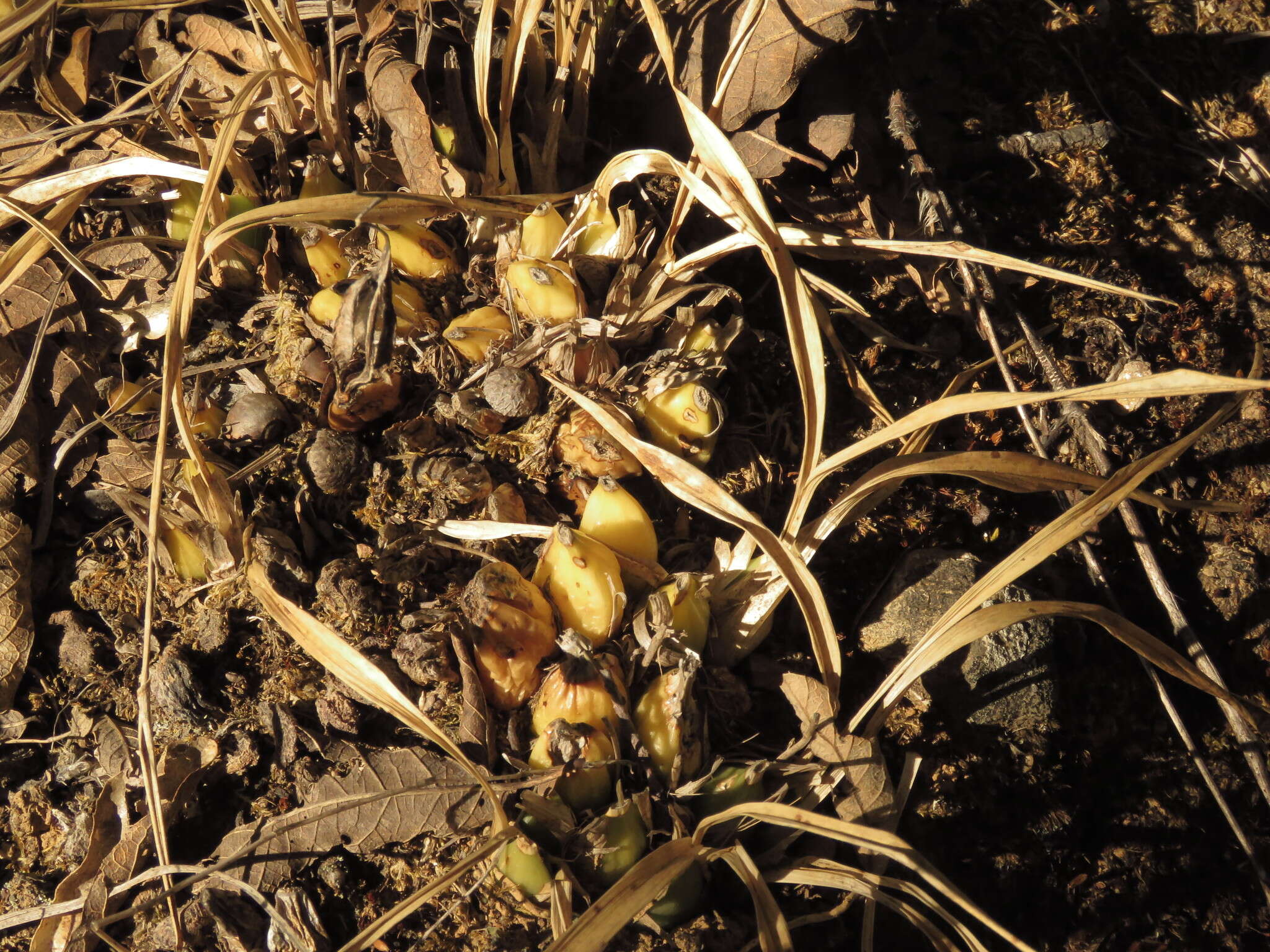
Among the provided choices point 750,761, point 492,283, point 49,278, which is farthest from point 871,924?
point 49,278

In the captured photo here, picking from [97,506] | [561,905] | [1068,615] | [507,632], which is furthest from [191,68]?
[1068,615]

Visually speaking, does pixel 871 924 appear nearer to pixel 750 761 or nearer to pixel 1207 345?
pixel 750 761

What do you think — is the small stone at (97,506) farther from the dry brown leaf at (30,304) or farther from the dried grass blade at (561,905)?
the dried grass blade at (561,905)

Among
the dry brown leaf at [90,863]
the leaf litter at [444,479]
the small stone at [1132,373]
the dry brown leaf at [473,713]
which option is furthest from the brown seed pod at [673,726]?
the small stone at [1132,373]

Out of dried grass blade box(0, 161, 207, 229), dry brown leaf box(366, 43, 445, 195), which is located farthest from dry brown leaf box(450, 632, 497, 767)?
A: dried grass blade box(0, 161, 207, 229)

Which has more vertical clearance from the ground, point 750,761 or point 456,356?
point 456,356

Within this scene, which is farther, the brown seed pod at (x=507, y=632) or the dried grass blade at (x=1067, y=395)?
the brown seed pod at (x=507, y=632)

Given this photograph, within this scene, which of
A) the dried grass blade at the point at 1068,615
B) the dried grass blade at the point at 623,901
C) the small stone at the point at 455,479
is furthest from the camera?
the small stone at the point at 455,479
